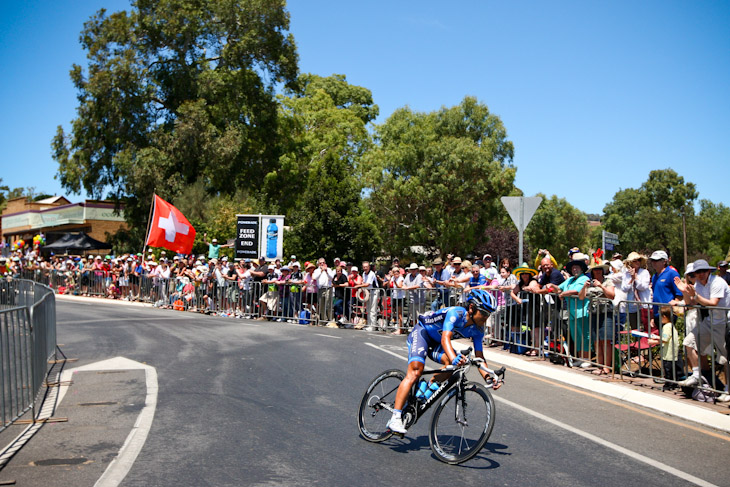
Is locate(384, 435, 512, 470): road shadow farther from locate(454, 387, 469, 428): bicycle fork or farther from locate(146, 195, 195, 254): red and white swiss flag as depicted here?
locate(146, 195, 195, 254): red and white swiss flag

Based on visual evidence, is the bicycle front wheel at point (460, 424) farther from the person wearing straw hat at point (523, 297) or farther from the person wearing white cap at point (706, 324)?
the person wearing straw hat at point (523, 297)

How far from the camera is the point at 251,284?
874 inches

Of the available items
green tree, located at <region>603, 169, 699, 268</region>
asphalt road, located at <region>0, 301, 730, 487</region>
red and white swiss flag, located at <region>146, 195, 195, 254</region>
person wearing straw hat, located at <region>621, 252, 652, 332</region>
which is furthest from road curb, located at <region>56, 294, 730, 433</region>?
green tree, located at <region>603, 169, 699, 268</region>

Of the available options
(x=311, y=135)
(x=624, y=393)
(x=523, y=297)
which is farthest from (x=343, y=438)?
(x=311, y=135)

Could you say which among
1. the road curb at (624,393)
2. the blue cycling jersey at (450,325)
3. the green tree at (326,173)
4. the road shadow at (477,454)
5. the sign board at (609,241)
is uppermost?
the green tree at (326,173)

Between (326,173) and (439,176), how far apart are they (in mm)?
14162

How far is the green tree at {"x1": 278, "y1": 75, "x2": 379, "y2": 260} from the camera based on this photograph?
108 feet

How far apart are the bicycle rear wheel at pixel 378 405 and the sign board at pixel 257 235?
60.1 ft

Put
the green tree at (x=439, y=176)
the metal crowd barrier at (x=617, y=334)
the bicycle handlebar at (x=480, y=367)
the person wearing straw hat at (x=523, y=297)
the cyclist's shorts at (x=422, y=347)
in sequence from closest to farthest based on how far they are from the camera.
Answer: the bicycle handlebar at (x=480, y=367) < the cyclist's shorts at (x=422, y=347) < the metal crowd barrier at (x=617, y=334) < the person wearing straw hat at (x=523, y=297) < the green tree at (x=439, y=176)

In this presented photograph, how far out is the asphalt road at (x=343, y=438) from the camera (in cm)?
573

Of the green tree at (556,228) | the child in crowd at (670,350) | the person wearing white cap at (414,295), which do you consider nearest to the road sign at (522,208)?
the person wearing white cap at (414,295)

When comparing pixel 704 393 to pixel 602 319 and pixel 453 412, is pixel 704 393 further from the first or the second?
pixel 453 412

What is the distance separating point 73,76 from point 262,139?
11.9m

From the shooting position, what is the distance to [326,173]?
34.0m
